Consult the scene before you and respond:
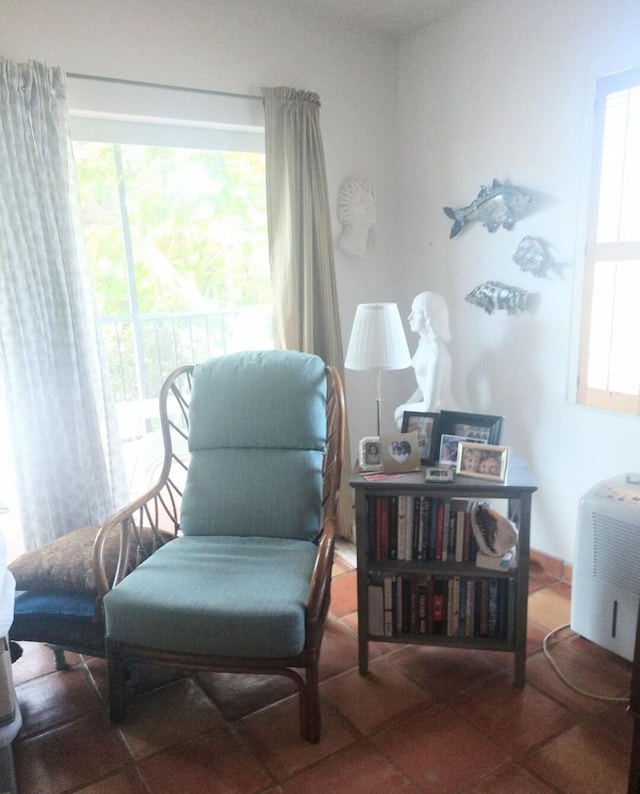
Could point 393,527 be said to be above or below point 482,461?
below

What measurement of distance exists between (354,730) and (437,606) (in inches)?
19.0

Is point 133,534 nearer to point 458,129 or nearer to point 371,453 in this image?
point 371,453

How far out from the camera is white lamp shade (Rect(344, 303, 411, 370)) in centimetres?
231

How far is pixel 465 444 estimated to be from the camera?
1946 mm

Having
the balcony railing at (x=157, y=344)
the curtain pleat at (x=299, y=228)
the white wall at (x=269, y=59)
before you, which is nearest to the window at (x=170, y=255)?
the balcony railing at (x=157, y=344)

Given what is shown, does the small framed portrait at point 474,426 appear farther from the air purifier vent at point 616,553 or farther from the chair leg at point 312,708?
the chair leg at point 312,708

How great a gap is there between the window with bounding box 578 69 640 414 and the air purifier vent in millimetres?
486

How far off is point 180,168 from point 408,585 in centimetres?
208

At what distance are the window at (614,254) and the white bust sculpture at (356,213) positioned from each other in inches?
42.2

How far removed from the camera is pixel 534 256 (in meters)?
2.46

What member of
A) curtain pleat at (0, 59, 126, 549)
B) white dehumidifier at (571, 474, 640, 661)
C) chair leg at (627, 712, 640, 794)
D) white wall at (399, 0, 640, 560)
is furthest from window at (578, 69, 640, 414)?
curtain pleat at (0, 59, 126, 549)

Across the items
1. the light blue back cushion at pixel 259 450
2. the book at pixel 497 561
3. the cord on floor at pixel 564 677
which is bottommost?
the cord on floor at pixel 564 677

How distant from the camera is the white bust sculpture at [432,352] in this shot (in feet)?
8.34

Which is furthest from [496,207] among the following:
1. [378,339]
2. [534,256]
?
[378,339]
